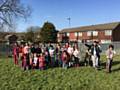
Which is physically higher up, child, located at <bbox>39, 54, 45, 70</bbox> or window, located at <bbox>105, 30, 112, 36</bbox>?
window, located at <bbox>105, 30, 112, 36</bbox>

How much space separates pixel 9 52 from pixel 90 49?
1935 cm

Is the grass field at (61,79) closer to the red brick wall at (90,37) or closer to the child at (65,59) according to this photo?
the child at (65,59)

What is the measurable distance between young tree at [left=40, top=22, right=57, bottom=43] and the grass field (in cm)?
5793

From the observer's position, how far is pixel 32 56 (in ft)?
62.8

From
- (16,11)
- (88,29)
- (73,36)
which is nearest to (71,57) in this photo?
(16,11)

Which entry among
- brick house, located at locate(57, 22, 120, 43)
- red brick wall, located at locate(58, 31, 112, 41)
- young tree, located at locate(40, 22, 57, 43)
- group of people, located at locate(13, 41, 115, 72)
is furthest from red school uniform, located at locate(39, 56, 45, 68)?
red brick wall, located at locate(58, 31, 112, 41)

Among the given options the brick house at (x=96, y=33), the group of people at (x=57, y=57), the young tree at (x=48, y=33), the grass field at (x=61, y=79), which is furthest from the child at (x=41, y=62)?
the young tree at (x=48, y=33)

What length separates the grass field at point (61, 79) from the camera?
44.9ft

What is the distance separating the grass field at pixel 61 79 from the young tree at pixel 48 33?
5793 cm

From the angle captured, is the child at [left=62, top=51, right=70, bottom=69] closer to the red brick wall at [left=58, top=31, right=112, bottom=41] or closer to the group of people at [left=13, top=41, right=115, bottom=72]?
the group of people at [left=13, top=41, right=115, bottom=72]

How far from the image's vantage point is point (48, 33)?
76.5 meters

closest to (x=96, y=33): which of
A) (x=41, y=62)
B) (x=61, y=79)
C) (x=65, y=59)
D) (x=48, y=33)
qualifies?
(x=48, y=33)

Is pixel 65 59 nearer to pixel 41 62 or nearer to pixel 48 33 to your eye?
pixel 41 62

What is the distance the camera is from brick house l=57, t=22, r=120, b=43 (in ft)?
242
